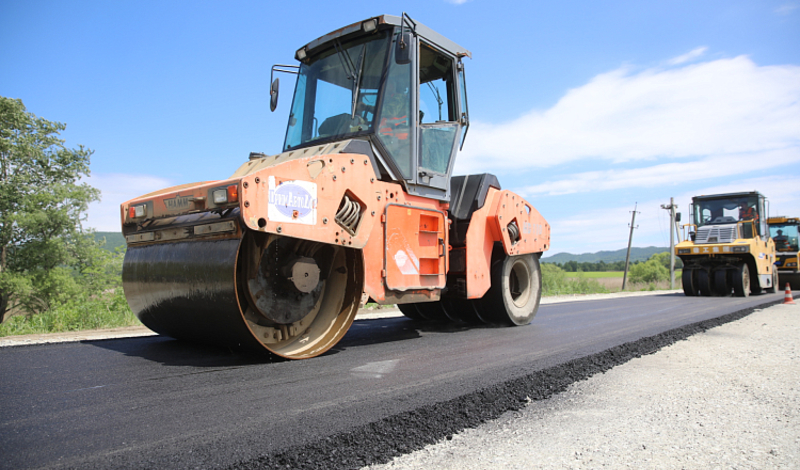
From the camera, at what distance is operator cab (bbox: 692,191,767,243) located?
15266 millimetres

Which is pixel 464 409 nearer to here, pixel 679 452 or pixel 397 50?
pixel 679 452

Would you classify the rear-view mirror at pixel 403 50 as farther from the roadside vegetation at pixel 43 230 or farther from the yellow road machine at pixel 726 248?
the roadside vegetation at pixel 43 230

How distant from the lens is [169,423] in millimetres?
2449

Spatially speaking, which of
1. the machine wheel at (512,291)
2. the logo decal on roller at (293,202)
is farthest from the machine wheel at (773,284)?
the logo decal on roller at (293,202)

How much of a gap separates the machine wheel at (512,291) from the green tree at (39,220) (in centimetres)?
2028

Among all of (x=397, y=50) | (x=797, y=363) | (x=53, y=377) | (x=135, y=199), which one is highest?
(x=397, y=50)

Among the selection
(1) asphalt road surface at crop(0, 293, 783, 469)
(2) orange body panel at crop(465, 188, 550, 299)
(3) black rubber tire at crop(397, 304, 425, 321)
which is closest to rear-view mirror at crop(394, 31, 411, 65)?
(2) orange body panel at crop(465, 188, 550, 299)

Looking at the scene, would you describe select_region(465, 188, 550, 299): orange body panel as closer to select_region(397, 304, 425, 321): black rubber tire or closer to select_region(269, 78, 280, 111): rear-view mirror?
select_region(397, 304, 425, 321): black rubber tire

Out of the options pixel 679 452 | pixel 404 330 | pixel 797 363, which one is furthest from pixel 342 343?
pixel 797 363

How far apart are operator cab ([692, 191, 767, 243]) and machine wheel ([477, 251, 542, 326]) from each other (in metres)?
10.8

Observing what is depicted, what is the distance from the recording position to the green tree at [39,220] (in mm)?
20672

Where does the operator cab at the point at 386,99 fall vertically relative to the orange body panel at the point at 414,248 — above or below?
above

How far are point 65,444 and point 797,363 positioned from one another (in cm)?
525

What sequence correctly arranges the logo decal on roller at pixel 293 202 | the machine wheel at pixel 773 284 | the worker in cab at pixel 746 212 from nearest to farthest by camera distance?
the logo decal on roller at pixel 293 202 → the worker in cab at pixel 746 212 → the machine wheel at pixel 773 284
